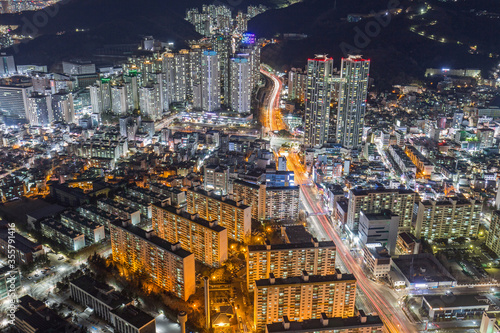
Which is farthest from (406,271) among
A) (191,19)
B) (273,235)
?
(191,19)

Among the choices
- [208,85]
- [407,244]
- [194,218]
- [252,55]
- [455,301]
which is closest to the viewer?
[455,301]

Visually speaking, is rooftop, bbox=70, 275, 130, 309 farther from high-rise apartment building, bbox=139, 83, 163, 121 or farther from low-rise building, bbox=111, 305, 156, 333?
high-rise apartment building, bbox=139, 83, 163, 121

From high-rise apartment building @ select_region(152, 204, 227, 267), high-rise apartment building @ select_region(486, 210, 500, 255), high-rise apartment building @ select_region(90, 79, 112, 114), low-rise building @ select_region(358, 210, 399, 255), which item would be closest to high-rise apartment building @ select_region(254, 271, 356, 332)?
high-rise apartment building @ select_region(152, 204, 227, 267)

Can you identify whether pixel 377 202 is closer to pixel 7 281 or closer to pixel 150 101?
pixel 7 281

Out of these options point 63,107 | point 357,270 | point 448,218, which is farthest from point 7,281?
point 63,107

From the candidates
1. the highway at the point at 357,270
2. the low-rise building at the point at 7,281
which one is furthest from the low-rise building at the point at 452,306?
the low-rise building at the point at 7,281

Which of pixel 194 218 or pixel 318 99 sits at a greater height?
pixel 318 99
